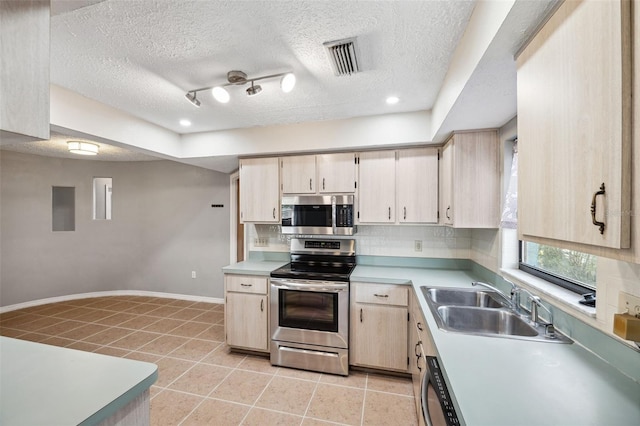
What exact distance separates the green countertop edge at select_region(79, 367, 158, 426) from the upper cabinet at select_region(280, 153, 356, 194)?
222 cm

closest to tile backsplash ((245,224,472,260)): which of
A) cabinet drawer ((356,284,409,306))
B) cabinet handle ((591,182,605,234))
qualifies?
cabinet drawer ((356,284,409,306))

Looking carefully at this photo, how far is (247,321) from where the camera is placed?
284cm

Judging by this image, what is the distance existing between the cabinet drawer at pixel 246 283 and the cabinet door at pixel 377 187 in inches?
47.3

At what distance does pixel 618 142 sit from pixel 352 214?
87.9 inches

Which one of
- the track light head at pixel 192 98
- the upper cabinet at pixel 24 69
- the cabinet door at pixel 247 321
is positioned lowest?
the cabinet door at pixel 247 321

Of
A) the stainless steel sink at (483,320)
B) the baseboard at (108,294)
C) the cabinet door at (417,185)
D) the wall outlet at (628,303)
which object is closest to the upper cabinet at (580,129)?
the wall outlet at (628,303)

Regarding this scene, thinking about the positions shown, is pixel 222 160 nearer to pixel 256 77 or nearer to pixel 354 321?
pixel 256 77

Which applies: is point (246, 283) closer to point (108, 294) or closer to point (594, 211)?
point (594, 211)

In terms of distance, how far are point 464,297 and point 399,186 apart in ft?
3.82

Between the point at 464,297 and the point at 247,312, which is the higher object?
the point at 464,297

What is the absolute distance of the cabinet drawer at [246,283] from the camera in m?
2.79

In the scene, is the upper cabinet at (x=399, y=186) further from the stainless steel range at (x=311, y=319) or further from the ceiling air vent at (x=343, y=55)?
the ceiling air vent at (x=343, y=55)

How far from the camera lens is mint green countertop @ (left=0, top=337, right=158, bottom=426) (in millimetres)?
736

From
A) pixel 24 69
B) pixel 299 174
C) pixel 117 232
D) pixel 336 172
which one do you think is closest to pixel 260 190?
pixel 299 174
